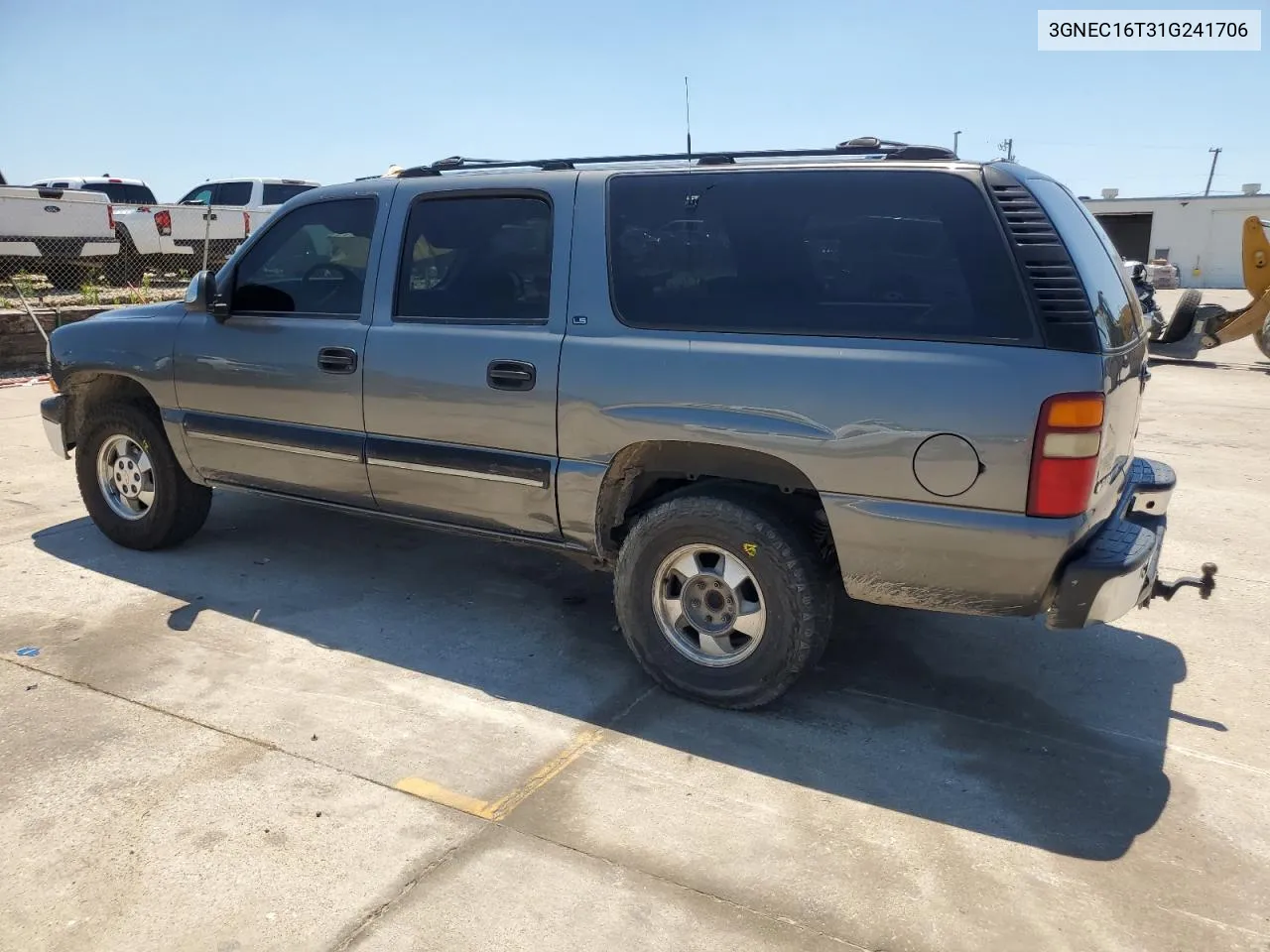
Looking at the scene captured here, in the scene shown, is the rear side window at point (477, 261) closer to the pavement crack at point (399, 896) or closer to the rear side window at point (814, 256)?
the rear side window at point (814, 256)

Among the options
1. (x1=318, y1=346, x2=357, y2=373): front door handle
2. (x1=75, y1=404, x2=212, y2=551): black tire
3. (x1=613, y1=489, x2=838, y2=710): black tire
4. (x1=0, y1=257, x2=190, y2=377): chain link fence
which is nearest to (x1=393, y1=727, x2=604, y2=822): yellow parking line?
(x1=613, y1=489, x2=838, y2=710): black tire

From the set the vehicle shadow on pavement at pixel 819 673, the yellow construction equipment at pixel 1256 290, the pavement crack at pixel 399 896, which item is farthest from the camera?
the yellow construction equipment at pixel 1256 290

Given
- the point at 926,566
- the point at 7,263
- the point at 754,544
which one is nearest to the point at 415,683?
the point at 754,544

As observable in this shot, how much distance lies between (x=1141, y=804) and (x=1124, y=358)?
4.75 ft

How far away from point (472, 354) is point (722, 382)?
1.12 metres

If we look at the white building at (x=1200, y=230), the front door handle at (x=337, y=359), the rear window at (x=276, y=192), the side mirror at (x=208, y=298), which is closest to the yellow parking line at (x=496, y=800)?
the front door handle at (x=337, y=359)

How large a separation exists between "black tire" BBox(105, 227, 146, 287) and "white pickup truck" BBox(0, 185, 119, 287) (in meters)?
0.36

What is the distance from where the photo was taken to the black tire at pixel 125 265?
50.6 feet

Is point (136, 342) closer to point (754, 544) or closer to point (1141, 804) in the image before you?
point (754, 544)

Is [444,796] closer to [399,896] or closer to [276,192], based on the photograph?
[399,896]

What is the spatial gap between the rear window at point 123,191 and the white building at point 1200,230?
3566 cm

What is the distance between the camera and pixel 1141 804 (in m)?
3.14

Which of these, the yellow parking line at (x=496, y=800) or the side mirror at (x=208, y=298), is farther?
the side mirror at (x=208, y=298)

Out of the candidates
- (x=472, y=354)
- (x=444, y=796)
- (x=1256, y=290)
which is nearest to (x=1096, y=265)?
(x=472, y=354)
